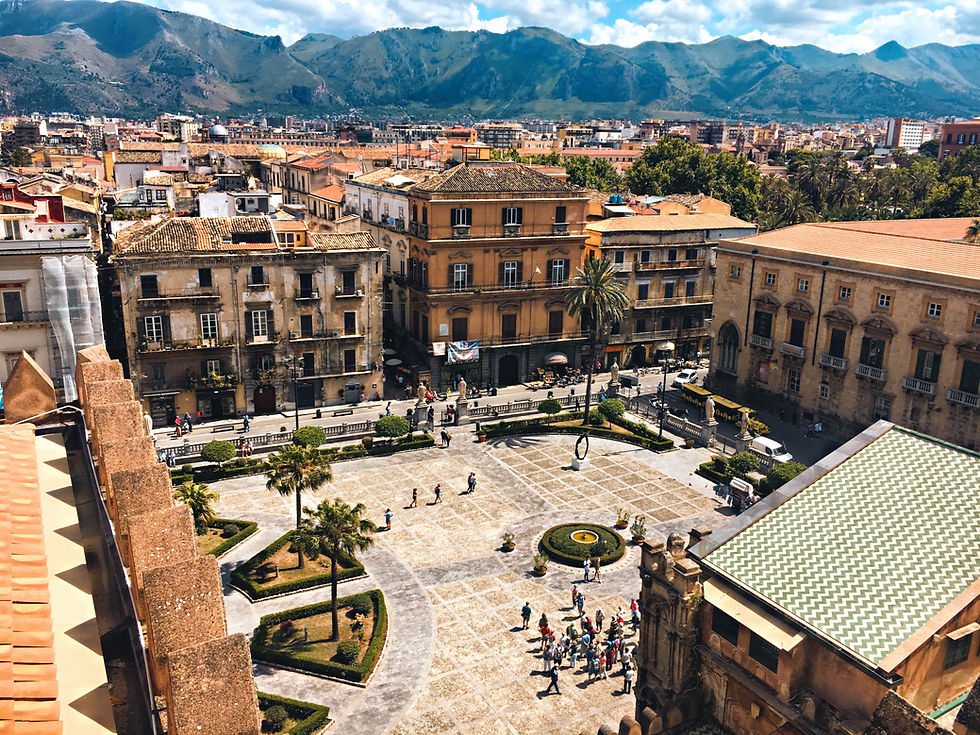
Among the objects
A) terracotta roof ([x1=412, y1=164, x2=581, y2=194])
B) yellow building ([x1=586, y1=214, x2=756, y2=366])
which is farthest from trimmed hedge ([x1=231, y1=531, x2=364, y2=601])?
yellow building ([x1=586, y1=214, x2=756, y2=366])

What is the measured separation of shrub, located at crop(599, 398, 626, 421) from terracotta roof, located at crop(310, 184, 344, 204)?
46.8 metres

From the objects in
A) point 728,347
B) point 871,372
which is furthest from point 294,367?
point 871,372

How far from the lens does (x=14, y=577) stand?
1005 centimetres

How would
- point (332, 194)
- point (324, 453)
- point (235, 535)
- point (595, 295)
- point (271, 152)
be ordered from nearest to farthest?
point (235, 535), point (324, 453), point (595, 295), point (332, 194), point (271, 152)

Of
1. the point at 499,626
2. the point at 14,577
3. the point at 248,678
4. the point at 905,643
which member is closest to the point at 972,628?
the point at 905,643

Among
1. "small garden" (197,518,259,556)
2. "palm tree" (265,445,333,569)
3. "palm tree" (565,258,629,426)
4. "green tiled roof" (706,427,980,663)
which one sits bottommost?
"small garden" (197,518,259,556)

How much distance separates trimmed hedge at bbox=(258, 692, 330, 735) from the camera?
29.0 m

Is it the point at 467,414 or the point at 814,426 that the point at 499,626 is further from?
the point at 814,426

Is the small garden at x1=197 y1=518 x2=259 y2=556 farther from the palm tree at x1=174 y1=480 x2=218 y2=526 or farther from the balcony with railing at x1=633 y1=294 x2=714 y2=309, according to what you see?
the balcony with railing at x1=633 y1=294 x2=714 y2=309

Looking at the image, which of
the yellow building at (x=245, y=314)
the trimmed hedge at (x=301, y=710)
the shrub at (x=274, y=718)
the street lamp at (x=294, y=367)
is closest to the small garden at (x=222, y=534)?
the trimmed hedge at (x=301, y=710)

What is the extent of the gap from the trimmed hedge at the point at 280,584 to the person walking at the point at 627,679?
1427 cm

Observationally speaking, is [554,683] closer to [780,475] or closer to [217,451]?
[780,475]

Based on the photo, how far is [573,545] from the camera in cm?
4241

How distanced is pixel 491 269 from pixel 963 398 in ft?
121
